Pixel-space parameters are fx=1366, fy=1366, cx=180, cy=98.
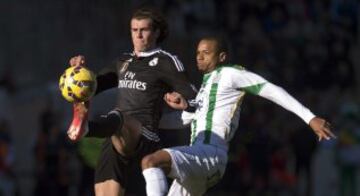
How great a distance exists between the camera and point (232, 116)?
11680 mm

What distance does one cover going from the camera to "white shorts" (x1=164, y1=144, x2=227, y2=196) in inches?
440

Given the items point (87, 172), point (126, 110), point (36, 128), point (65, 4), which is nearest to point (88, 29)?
point (65, 4)

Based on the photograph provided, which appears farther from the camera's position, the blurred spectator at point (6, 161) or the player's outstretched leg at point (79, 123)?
the blurred spectator at point (6, 161)

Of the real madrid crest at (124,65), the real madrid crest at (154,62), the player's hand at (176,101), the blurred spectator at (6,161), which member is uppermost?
the real madrid crest at (154,62)

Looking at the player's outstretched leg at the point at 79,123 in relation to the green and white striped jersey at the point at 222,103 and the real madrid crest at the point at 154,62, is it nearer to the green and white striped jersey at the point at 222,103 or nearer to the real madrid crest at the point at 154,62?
the real madrid crest at the point at 154,62

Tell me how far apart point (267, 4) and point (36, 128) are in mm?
6656

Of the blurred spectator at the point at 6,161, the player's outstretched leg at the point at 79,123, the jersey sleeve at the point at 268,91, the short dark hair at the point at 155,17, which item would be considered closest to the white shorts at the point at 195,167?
the jersey sleeve at the point at 268,91

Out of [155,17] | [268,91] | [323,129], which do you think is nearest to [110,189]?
[155,17]

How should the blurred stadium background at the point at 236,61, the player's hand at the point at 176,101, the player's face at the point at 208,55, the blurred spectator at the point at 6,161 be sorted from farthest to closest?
the blurred stadium background at the point at 236,61, the blurred spectator at the point at 6,161, the player's face at the point at 208,55, the player's hand at the point at 176,101

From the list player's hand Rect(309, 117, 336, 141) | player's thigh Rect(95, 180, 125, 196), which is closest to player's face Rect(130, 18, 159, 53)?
player's thigh Rect(95, 180, 125, 196)

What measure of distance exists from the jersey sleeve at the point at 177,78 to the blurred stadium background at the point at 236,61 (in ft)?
17.6

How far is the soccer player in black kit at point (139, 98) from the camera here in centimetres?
1174

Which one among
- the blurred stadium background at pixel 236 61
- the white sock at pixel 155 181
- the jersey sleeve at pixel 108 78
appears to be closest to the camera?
the white sock at pixel 155 181

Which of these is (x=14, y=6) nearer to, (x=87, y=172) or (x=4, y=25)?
(x=4, y=25)
